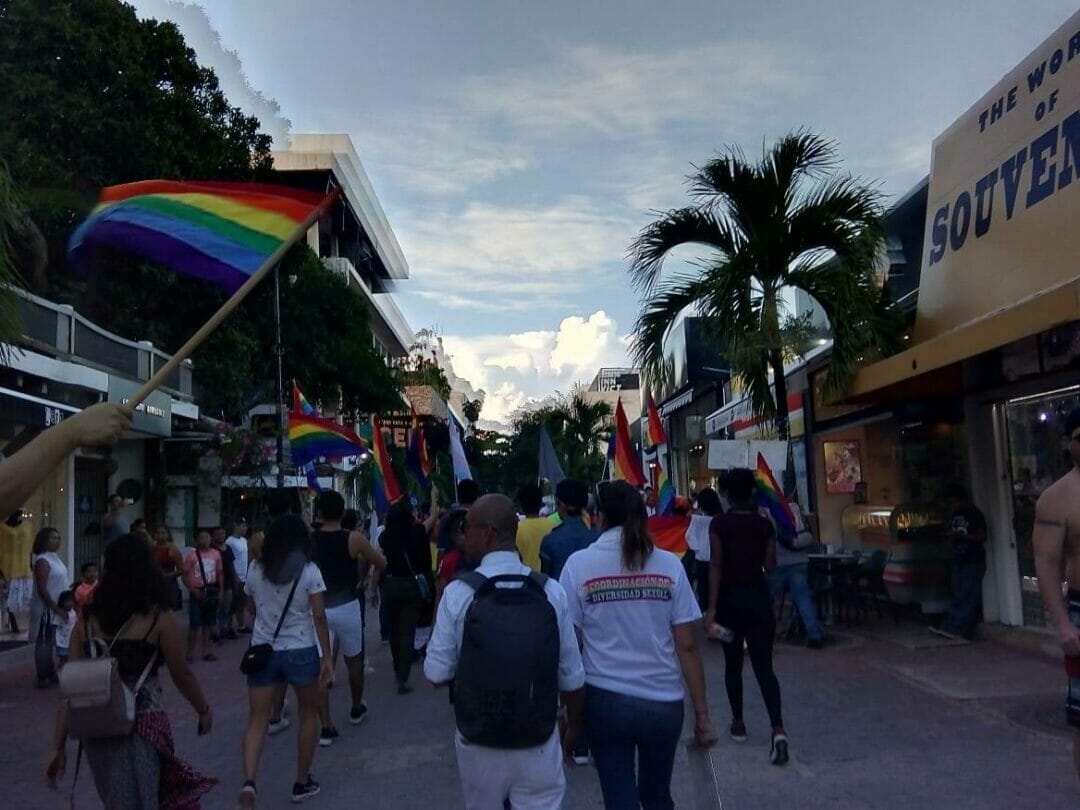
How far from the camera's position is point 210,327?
4445 millimetres

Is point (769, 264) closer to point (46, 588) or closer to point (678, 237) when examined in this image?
point (678, 237)

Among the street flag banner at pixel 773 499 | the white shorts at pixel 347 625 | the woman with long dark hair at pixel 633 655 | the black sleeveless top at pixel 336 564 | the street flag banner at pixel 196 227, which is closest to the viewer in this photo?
the woman with long dark hair at pixel 633 655

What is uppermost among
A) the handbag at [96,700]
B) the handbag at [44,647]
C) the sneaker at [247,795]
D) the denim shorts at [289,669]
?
the handbag at [96,700]

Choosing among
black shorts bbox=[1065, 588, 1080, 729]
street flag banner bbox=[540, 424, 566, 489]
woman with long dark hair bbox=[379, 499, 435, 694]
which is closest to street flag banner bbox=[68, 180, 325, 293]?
black shorts bbox=[1065, 588, 1080, 729]

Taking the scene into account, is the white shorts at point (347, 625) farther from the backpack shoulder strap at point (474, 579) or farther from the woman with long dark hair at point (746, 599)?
the backpack shoulder strap at point (474, 579)

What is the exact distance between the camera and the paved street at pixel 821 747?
6.39 metres

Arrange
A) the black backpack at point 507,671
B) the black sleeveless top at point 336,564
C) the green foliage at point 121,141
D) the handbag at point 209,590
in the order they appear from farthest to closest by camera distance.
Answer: the green foliage at point 121,141 < the handbag at point 209,590 < the black sleeveless top at point 336,564 < the black backpack at point 507,671

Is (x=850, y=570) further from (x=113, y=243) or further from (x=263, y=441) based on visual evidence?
(x=263, y=441)

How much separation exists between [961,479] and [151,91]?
16.6 m

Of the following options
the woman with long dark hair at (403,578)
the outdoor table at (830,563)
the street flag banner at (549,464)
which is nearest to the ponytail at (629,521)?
the woman with long dark hair at (403,578)

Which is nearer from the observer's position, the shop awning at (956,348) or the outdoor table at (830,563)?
the shop awning at (956,348)

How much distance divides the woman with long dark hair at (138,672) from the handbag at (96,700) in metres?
0.12

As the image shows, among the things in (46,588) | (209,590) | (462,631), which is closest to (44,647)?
(46,588)

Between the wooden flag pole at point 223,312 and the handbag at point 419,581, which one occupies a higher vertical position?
the wooden flag pole at point 223,312
